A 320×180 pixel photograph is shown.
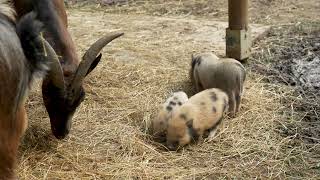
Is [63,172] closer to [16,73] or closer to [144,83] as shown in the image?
[16,73]

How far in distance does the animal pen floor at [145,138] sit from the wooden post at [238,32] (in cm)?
30

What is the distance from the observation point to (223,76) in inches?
179

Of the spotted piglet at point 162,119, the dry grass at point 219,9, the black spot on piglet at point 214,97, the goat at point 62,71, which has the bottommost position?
the dry grass at point 219,9

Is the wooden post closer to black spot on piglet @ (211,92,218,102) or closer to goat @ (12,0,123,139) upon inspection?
black spot on piglet @ (211,92,218,102)

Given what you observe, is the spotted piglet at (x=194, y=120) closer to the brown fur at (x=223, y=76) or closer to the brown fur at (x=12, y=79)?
the brown fur at (x=223, y=76)

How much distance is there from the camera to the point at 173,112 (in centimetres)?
399

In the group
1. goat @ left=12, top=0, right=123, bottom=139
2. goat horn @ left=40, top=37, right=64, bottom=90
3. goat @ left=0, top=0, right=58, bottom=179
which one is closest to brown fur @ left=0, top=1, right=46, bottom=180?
goat @ left=0, top=0, right=58, bottom=179

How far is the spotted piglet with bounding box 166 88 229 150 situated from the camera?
3.87m

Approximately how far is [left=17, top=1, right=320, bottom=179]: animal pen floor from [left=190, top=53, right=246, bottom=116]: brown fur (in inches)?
7.1

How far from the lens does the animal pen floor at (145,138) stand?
3.67m

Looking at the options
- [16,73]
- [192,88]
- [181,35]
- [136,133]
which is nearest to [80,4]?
[181,35]

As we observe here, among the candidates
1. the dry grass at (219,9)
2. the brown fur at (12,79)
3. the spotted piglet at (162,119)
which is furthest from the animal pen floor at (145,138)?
the dry grass at (219,9)

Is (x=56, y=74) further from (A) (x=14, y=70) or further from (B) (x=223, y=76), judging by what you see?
(B) (x=223, y=76)

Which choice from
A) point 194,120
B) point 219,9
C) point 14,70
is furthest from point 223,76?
point 219,9
